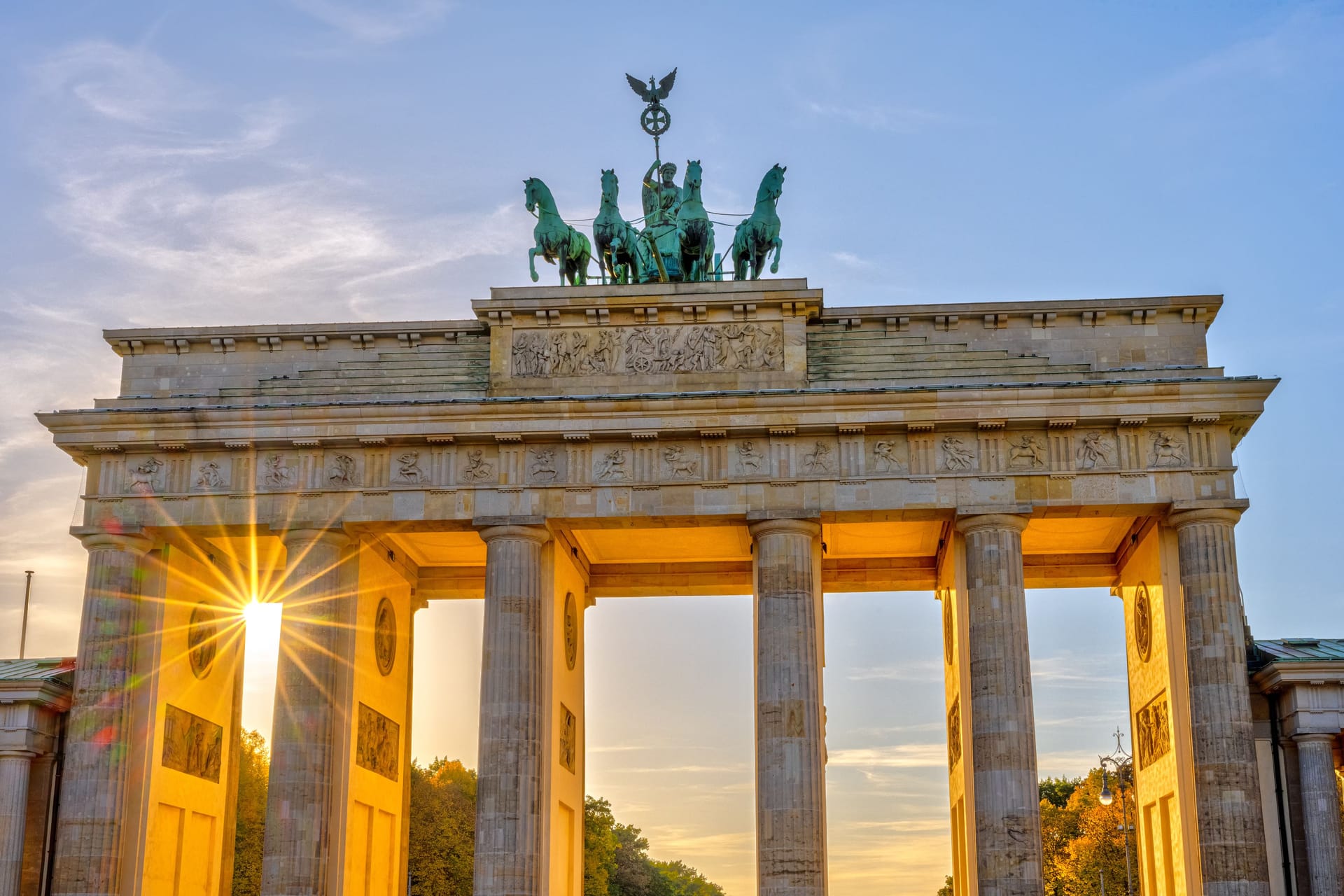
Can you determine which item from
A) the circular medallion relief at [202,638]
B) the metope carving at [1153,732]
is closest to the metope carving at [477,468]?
the circular medallion relief at [202,638]

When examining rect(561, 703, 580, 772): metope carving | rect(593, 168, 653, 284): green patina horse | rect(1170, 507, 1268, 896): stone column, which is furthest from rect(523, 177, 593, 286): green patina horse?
rect(1170, 507, 1268, 896): stone column

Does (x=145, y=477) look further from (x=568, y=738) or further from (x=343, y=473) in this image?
(x=568, y=738)

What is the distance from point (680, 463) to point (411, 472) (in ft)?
20.3

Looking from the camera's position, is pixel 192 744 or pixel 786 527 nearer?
pixel 786 527

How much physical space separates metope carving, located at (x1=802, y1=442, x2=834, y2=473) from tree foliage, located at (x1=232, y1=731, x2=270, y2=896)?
33.1m

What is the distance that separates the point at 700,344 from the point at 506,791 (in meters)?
11.1

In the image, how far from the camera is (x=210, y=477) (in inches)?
1378

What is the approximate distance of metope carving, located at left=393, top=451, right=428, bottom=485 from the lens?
113 ft

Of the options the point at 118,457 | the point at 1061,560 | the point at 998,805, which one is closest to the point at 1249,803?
the point at 998,805

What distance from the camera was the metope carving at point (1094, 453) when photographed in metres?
33.7

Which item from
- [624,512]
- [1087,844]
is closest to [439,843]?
[1087,844]

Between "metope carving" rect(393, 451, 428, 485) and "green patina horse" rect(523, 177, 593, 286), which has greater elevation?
"green patina horse" rect(523, 177, 593, 286)

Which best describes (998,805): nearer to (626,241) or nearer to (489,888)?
(489,888)

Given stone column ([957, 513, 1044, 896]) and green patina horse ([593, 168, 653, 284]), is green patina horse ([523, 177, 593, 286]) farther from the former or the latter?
stone column ([957, 513, 1044, 896])
